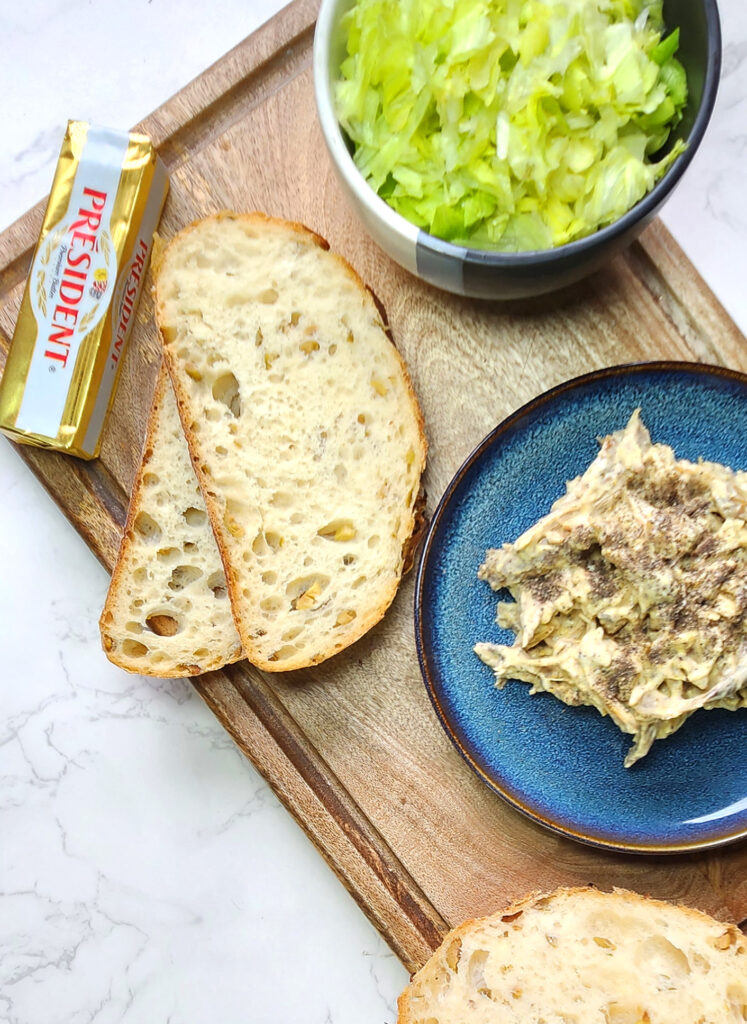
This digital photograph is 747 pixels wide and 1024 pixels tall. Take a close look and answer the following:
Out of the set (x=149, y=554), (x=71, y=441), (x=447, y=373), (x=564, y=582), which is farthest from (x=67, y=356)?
(x=564, y=582)

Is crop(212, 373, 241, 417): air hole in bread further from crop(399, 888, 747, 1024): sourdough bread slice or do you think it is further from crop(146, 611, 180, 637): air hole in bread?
crop(399, 888, 747, 1024): sourdough bread slice

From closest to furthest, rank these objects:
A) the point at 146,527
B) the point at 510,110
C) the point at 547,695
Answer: the point at 510,110, the point at 547,695, the point at 146,527

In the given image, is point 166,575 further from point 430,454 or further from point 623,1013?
point 623,1013

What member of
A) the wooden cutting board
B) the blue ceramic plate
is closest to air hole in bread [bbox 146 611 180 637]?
the wooden cutting board

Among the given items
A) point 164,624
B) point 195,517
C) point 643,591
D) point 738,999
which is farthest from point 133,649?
point 738,999

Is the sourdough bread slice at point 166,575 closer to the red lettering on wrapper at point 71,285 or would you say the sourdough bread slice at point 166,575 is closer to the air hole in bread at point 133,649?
the air hole in bread at point 133,649

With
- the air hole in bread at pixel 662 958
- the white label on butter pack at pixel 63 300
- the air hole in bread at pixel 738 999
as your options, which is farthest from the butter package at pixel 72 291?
the air hole in bread at pixel 738 999
